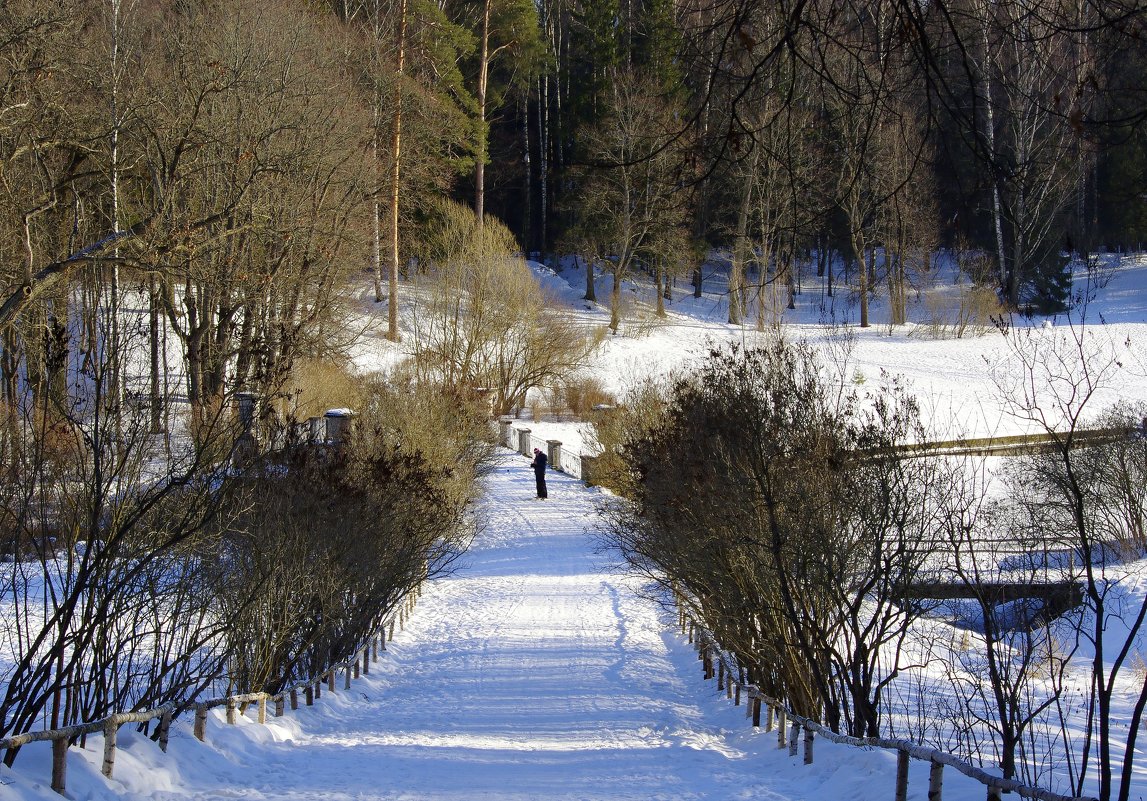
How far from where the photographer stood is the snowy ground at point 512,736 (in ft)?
24.5

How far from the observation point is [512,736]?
1087 cm

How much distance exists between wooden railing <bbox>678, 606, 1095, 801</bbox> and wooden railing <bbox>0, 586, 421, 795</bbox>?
4.95 meters

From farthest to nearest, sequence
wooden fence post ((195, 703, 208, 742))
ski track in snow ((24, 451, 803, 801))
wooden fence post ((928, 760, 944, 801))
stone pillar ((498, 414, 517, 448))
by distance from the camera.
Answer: stone pillar ((498, 414, 517, 448)) < wooden fence post ((195, 703, 208, 742)) < ski track in snow ((24, 451, 803, 801)) < wooden fence post ((928, 760, 944, 801))

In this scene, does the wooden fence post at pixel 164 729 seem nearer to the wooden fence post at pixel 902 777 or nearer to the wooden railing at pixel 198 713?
the wooden railing at pixel 198 713

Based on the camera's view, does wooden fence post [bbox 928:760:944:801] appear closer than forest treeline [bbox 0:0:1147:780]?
No

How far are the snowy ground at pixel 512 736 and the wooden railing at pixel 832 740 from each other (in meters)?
0.15

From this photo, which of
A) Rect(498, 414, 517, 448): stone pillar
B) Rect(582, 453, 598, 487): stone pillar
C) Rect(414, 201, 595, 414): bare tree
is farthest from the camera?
Rect(414, 201, 595, 414): bare tree

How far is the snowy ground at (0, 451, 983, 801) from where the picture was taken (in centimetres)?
746

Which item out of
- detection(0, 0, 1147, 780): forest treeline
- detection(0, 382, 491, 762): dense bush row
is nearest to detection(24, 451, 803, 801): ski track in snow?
detection(0, 382, 491, 762): dense bush row

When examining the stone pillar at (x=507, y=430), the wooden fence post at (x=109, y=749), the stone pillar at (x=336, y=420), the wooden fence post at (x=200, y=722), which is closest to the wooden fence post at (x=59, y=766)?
the wooden fence post at (x=109, y=749)

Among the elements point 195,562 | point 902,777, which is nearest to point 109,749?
point 195,562

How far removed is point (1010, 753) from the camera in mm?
7020

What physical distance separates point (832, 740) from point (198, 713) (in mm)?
5368

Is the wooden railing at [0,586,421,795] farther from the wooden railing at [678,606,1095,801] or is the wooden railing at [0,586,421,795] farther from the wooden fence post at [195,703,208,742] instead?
the wooden railing at [678,606,1095,801]
